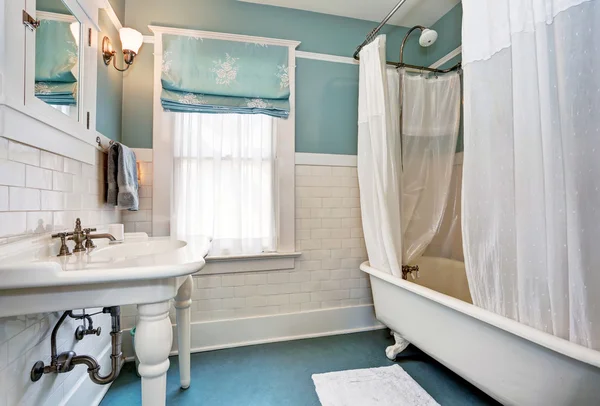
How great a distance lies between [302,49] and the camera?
7.38ft

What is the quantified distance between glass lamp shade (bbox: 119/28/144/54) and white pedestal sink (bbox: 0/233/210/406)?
143 cm

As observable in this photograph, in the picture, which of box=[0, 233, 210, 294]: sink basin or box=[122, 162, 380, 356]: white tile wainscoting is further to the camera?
box=[122, 162, 380, 356]: white tile wainscoting

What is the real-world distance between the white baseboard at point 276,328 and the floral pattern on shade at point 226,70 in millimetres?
1832

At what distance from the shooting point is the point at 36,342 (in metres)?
1.01

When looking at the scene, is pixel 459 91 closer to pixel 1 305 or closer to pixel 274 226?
pixel 274 226

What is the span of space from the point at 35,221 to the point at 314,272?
5.77ft

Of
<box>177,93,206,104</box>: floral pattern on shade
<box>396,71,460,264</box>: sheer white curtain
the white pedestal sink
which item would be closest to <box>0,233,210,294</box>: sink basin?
the white pedestal sink

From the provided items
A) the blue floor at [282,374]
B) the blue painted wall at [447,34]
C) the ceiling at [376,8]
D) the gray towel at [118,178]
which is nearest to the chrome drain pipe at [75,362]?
the blue floor at [282,374]

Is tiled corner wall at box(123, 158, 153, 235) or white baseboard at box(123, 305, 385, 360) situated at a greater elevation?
tiled corner wall at box(123, 158, 153, 235)

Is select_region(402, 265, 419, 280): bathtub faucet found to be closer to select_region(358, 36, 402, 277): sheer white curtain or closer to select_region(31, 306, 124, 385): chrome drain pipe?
select_region(358, 36, 402, 277): sheer white curtain

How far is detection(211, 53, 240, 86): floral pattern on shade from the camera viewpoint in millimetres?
2018

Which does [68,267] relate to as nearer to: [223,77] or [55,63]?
[55,63]

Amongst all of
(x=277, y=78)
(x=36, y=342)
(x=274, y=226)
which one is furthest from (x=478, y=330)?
(x=277, y=78)

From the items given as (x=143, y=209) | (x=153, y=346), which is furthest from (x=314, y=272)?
(x=153, y=346)
